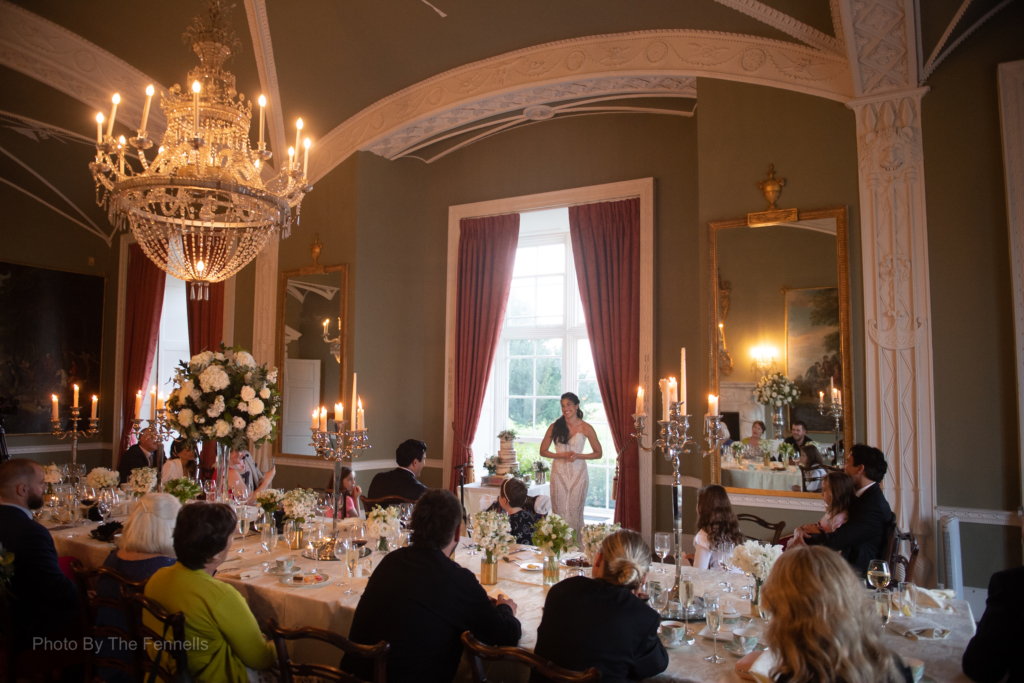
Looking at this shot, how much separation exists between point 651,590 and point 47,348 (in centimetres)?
1036

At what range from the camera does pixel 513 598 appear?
3.43 metres

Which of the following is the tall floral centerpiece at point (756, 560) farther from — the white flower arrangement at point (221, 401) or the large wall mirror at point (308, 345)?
the large wall mirror at point (308, 345)

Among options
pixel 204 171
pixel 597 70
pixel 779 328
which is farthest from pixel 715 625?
pixel 597 70

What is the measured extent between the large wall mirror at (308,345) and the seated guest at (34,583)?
4.31 m

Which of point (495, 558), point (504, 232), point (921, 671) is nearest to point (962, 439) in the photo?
point (921, 671)

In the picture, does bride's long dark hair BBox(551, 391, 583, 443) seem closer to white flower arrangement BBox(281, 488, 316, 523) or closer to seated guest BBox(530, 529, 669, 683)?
white flower arrangement BBox(281, 488, 316, 523)

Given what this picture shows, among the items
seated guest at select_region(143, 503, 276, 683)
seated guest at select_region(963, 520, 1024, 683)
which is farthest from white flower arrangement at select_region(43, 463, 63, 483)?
seated guest at select_region(963, 520, 1024, 683)

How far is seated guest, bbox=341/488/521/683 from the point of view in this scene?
2676 millimetres

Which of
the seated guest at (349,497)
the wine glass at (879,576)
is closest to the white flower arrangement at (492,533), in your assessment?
the wine glass at (879,576)

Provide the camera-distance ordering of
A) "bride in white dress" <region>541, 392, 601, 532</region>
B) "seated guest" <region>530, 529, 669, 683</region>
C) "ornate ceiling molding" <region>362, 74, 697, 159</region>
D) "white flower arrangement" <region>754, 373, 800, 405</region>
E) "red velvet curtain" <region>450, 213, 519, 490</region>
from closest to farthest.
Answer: "seated guest" <region>530, 529, 669, 683</region>
"white flower arrangement" <region>754, 373, 800, 405</region>
"ornate ceiling molding" <region>362, 74, 697, 159</region>
"bride in white dress" <region>541, 392, 601, 532</region>
"red velvet curtain" <region>450, 213, 519, 490</region>

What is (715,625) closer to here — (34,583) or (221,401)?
(34,583)

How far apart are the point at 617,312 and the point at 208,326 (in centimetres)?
596

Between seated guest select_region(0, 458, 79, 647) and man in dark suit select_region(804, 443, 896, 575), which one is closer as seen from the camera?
seated guest select_region(0, 458, 79, 647)

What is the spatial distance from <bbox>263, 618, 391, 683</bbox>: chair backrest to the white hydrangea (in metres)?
2.48
